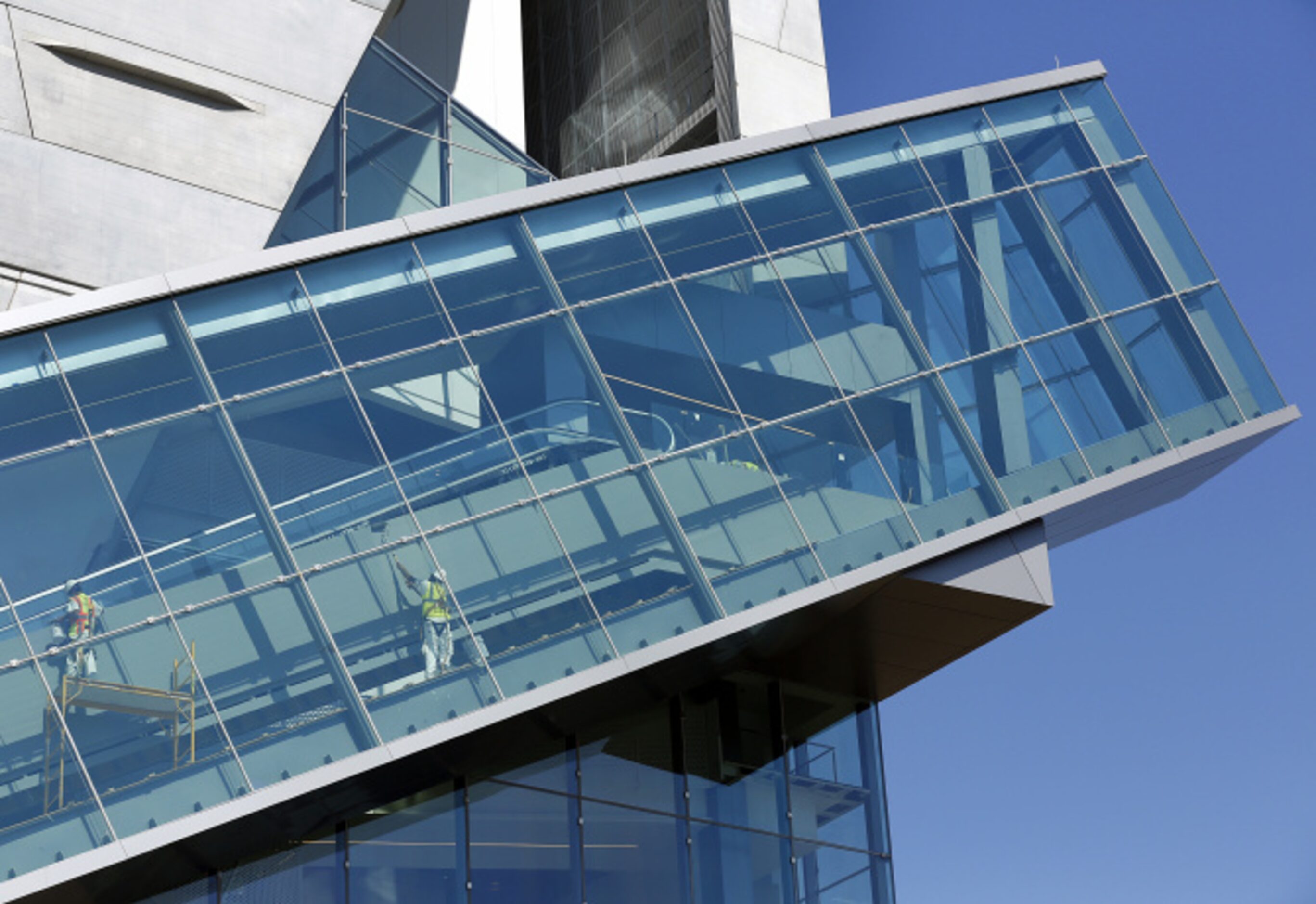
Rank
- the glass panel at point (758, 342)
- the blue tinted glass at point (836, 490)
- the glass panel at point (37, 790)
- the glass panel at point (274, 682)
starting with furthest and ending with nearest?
the glass panel at point (758, 342)
the blue tinted glass at point (836, 490)
the glass panel at point (274, 682)
the glass panel at point (37, 790)

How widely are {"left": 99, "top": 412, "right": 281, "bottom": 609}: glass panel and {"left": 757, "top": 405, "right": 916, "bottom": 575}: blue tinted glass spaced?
5955mm

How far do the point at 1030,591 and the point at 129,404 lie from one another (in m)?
10.4

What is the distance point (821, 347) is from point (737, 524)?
9.09 feet

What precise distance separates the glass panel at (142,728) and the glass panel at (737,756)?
20.8 feet

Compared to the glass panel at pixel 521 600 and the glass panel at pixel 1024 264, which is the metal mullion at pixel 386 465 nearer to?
the glass panel at pixel 521 600

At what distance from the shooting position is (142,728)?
16.6 meters

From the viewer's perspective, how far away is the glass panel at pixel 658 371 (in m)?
19.8

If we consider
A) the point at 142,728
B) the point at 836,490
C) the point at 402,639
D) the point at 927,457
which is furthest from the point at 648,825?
the point at 142,728

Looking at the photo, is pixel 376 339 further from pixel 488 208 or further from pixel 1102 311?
pixel 1102 311

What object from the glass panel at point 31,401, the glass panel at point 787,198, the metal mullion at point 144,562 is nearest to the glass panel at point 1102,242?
the glass panel at point 787,198

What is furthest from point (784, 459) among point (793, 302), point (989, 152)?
point (989, 152)

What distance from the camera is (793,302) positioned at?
70.0ft

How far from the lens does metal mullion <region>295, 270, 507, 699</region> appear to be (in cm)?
1795

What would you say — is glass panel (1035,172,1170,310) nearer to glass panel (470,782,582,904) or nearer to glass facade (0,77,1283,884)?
glass facade (0,77,1283,884)
